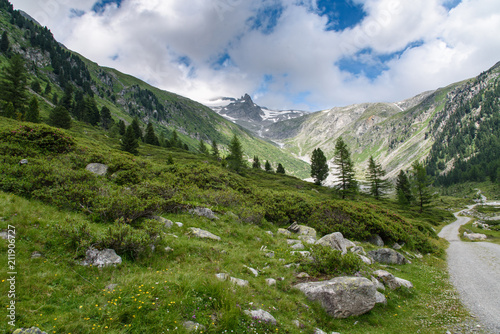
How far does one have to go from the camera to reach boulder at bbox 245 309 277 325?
6258 mm

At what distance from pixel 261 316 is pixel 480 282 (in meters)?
16.7

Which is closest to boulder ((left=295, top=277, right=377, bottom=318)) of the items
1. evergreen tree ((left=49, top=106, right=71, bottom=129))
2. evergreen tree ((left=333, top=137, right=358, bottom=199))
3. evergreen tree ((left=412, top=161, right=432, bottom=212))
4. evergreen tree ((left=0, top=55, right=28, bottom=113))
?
evergreen tree ((left=333, top=137, right=358, bottom=199))

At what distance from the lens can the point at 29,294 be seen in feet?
16.7

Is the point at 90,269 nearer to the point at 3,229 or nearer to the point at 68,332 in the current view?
the point at 68,332

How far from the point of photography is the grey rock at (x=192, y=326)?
5.24 meters

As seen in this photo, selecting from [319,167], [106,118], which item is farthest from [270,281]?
[106,118]

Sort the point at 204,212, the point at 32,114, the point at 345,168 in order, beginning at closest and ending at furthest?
the point at 204,212 → the point at 345,168 → the point at 32,114

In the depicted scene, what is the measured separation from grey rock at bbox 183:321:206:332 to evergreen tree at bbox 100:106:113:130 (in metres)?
115

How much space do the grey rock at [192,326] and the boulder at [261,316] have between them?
4.83 ft

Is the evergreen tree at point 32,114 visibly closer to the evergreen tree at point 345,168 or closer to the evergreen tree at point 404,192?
the evergreen tree at point 345,168

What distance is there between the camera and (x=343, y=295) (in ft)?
26.8

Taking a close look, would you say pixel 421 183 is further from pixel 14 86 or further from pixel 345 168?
pixel 14 86

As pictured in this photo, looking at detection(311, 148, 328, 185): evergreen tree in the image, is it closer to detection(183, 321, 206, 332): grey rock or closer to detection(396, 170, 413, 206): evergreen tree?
detection(396, 170, 413, 206): evergreen tree

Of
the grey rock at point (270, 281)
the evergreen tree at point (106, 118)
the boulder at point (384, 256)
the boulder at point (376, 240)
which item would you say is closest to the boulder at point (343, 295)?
the grey rock at point (270, 281)
